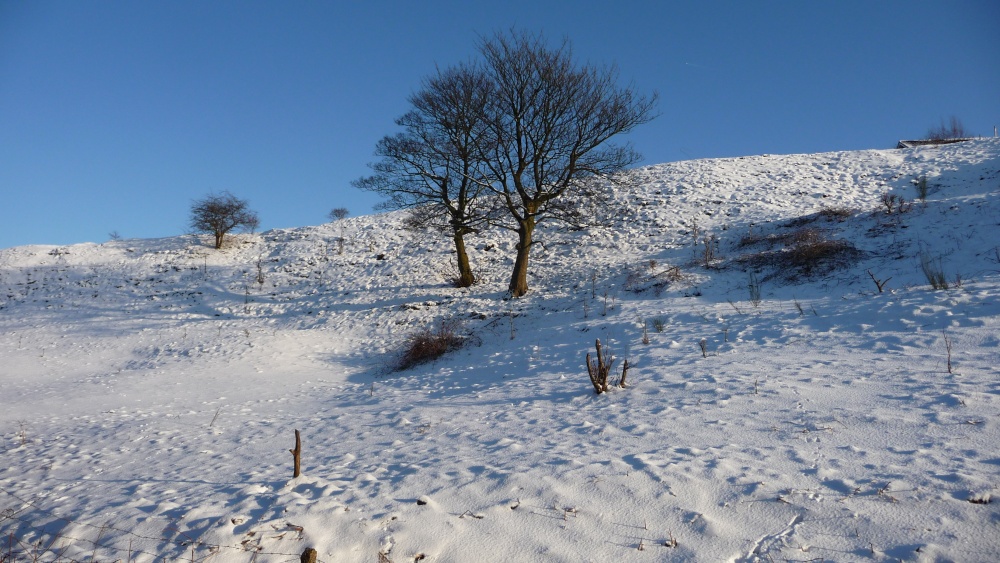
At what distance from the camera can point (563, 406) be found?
7145 millimetres

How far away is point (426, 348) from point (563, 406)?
18.9 ft

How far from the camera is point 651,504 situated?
3916 mm

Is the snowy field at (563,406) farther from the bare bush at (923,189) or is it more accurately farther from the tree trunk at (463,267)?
the tree trunk at (463,267)

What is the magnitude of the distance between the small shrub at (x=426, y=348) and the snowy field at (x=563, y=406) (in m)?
0.44

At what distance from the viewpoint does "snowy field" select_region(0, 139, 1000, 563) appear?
12.3 ft

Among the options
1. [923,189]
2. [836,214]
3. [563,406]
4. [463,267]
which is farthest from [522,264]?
[923,189]

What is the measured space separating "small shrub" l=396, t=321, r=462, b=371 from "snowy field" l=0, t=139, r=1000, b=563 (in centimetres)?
44

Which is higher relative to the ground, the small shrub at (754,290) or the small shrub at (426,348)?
the small shrub at (754,290)

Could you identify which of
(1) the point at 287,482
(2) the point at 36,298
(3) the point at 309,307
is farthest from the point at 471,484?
(2) the point at 36,298

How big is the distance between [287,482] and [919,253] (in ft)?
44.2

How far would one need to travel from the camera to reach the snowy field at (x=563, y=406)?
374cm

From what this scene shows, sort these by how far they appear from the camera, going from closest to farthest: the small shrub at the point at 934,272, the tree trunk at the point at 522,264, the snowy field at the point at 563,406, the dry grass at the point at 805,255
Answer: the snowy field at the point at 563,406, the small shrub at the point at 934,272, the dry grass at the point at 805,255, the tree trunk at the point at 522,264

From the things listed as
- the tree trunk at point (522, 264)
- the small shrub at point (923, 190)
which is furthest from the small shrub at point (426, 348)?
the small shrub at point (923, 190)

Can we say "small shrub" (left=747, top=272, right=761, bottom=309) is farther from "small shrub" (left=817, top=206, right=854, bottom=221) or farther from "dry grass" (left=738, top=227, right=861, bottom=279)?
"small shrub" (left=817, top=206, right=854, bottom=221)
